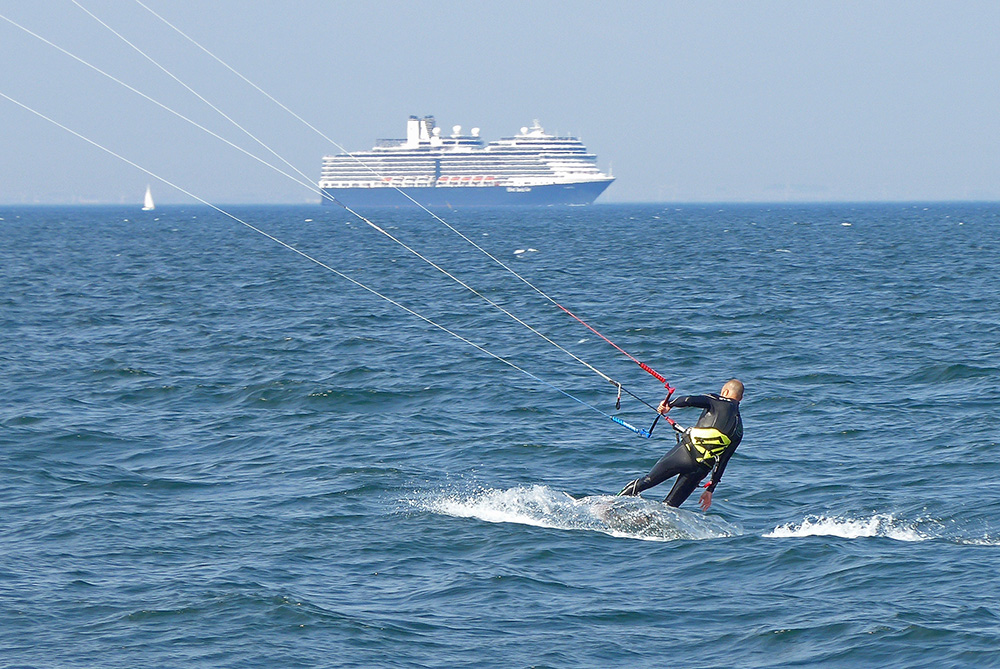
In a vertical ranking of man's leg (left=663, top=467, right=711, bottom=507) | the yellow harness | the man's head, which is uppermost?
the man's head

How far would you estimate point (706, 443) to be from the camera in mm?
13281

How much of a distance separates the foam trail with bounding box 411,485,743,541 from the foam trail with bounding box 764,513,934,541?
61cm

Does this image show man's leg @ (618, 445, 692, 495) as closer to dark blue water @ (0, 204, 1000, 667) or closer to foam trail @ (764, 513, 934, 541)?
dark blue water @ (0, 204, 1000, 667)

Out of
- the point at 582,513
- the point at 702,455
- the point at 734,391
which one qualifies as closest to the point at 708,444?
the point at 702,455

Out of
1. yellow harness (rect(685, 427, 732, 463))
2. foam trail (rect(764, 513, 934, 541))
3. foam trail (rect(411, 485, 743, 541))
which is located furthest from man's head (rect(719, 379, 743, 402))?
foam trail (rect(764, 513, 934, 541))

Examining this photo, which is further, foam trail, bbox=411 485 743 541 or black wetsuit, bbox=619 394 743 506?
foam trail, bbox=411 485 743 541

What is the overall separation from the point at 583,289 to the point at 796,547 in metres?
31.2

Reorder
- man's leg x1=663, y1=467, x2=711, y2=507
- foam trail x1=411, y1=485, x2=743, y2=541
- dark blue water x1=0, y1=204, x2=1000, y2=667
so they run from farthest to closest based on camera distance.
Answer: man's leg x1=663, y1=467, x2=711, y2=507 < foam trail x1=411, y1=485, x2=743, y2=541 < dark blue water x1=0, y1=204, x2=1000, y2=667

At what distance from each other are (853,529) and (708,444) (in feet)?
6.22

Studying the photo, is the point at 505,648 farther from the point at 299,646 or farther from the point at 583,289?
the point at 583,289

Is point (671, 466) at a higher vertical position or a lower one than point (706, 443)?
lower

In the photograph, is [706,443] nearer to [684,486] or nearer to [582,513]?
[684,486]

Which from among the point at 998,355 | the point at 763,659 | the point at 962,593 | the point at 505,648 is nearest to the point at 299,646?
the point at 505,648

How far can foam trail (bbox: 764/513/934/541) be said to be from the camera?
43.2 ft
